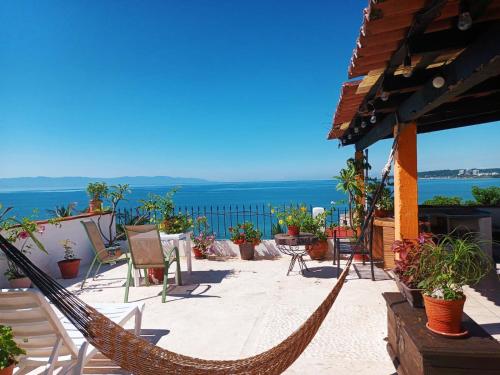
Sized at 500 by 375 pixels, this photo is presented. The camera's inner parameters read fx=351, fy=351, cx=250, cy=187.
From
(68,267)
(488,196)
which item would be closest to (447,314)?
(68,267)

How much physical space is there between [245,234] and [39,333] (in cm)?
499

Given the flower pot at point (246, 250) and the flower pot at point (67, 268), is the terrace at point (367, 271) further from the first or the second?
the flower pot at point (246, 250)

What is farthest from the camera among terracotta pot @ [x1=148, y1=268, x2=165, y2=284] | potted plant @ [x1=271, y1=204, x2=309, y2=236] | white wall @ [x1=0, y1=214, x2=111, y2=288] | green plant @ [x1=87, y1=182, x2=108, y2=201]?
green plant @ [x1=87, y1=182, x2=108, y2=201]

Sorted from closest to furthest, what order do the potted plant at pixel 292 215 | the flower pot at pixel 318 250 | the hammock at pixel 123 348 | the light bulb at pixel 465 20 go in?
the hammock at pixel 123 348 < the light bulb at pixel 465 20 < the flower pot at pixel 318 250 < the potted plant at pixel 292 215

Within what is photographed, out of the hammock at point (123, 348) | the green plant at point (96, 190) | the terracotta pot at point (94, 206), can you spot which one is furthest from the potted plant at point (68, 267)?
the hammock at point (123, 348)

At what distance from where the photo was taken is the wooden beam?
1.95 m

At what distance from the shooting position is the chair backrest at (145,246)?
448cm

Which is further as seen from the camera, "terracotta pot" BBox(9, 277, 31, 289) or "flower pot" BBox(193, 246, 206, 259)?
"flower pot" BBox(193, 246, 206, 259)

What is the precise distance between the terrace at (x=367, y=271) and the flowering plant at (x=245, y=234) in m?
0.62

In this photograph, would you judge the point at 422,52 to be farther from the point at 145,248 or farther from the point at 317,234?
the point at 317,234

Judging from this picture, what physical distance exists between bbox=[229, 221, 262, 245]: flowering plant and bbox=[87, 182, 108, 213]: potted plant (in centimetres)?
304

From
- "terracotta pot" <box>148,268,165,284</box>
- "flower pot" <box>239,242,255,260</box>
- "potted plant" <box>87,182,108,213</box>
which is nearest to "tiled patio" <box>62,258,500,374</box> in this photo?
"terracotta pot" <box>148,268,165,284</box>

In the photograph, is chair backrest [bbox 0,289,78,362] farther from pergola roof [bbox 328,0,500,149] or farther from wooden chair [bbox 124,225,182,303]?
pergola roof [bbox 328,0,500,149]

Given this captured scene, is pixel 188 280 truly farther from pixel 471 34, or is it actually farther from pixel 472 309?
pixel 471 34
